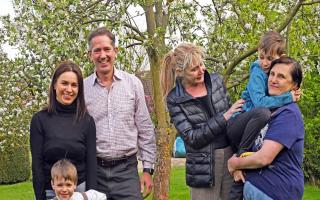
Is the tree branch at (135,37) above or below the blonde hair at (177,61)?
above

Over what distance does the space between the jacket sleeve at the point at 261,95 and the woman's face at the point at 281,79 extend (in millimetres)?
37

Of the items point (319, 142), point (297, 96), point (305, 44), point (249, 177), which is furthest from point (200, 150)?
point (319, 142)

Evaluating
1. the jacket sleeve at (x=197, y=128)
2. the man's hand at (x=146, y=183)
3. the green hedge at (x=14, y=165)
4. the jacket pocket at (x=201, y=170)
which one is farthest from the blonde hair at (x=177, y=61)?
the green hedge at (x=14, y=165)

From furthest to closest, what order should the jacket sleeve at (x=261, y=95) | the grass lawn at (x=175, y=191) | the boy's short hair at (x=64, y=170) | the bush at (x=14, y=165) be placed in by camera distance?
the bush at (x=14, y=165) → the grass lawn at (x=175, y=191) → the boy's short hair at (x=64, y=170) → the jacket sleeve at (x=261, y=95)

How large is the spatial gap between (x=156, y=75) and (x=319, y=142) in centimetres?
451

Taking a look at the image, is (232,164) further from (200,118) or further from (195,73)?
(195,73)

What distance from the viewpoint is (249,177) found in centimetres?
380

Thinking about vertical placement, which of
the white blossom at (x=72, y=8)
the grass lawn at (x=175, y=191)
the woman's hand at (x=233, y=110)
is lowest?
the grass lawn at (x=175, y=191)

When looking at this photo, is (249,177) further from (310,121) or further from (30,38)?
(310,121)

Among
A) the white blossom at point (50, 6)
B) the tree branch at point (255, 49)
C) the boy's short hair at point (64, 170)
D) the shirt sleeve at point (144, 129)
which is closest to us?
the boy's short hair at point (64, 170)

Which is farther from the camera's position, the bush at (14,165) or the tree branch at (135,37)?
the bush at (14,165)

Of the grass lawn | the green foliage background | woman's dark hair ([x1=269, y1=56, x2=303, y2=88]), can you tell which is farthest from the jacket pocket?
the grass lawn

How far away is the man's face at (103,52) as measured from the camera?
4324 mm

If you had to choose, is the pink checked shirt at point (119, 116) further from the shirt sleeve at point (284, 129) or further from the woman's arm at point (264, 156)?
the shirt sleeve at point (284, 129)
